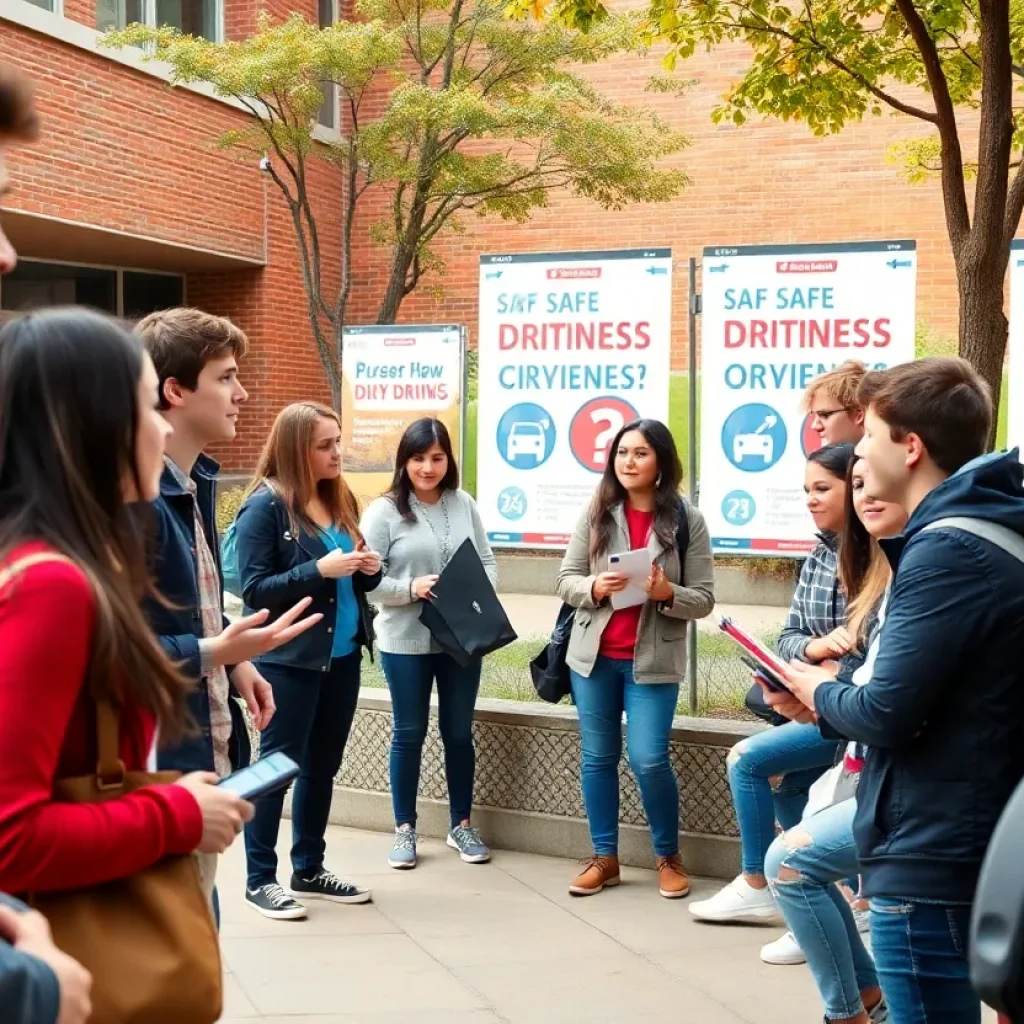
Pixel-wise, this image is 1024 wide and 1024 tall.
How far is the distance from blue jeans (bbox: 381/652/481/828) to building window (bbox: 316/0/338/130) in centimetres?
1388

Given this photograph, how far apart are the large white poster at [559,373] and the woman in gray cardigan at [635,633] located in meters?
1.40

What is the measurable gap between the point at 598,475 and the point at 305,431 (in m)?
2.42

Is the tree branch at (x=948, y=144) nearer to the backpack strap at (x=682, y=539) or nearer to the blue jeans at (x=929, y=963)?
the backpack strap at (x=682, y=539)

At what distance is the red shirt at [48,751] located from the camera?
1.73 metres

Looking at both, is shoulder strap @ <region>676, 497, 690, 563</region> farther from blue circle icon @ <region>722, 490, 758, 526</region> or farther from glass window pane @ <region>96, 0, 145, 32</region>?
glass window pane @ <region>96, 0, 145, 32</region>

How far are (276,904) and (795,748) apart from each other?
6.86ft

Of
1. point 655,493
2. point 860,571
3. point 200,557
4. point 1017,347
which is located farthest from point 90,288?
point 200,557

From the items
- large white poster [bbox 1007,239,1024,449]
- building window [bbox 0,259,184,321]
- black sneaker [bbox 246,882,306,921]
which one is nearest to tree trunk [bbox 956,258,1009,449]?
large white poster [bbox 1007,239,1024,449]

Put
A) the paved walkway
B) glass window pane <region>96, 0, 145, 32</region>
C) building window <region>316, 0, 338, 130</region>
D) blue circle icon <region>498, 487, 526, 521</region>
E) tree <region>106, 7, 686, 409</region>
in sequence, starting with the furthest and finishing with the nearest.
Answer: building window <region>316, 0, 338, 130</region> → glass window pane <region>96, 0, 145, 32</region> → tree <region>106, 7, 686, 409</region> → blue circle icon <region>498, 487, 526, 521</region> → the paved walkway

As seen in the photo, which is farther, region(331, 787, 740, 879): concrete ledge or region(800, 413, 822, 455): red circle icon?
region(800, 413, 822, 455): red circle icon

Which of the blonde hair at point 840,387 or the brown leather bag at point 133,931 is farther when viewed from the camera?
the blonde hair at point 840,387

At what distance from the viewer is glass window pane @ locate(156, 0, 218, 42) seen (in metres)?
16.2

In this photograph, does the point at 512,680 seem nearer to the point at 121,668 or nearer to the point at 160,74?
the point at 121,668

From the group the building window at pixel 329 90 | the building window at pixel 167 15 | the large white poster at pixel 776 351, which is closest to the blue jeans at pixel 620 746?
the large white poster at pixel 776 351
